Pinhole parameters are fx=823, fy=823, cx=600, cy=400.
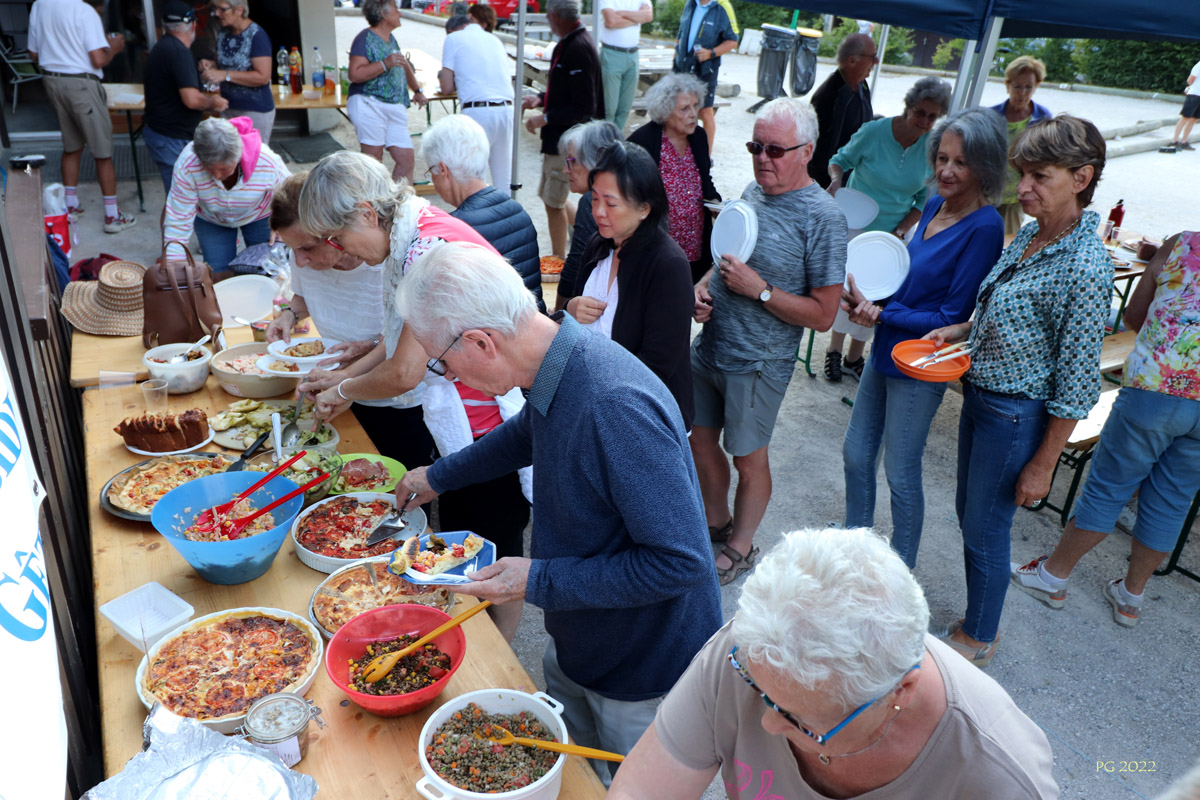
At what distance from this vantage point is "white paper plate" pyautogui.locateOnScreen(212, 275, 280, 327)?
3879mm

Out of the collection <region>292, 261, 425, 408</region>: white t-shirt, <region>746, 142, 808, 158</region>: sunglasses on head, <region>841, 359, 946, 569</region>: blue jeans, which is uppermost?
<region>746, 142, 808, 158</region>: sunglasses on head

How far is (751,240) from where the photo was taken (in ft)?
10.2

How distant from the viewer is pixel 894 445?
3238 millimetres

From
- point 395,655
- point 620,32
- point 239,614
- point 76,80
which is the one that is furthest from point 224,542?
point 620,32

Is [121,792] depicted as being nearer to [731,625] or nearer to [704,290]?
[731,625]

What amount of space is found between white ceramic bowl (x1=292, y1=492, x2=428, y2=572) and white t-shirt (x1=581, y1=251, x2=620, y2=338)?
40.5 inches

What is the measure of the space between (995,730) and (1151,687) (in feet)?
8.07

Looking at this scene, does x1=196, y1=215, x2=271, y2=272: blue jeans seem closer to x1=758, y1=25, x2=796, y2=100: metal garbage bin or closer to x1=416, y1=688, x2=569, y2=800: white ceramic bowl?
x1=416, y1=688, x2=569, y2=800: white ceramic bowl

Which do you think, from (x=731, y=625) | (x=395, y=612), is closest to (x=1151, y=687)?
(x=731, y=625)

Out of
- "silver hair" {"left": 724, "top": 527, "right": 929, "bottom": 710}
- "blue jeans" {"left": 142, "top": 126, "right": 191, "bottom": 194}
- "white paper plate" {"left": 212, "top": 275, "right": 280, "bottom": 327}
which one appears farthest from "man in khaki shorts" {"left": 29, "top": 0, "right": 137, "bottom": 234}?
"silver hair" {"left": 724, "top": 527, "right": 929, "bottom": 710}

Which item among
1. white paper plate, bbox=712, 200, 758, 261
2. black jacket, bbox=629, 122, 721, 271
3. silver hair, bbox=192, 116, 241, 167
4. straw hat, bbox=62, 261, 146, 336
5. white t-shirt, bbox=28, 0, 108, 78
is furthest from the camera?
white t-shirt, bbox=28, 0, 108, 78

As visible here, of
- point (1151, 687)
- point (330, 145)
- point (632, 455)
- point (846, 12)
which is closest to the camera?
point (632, 455)

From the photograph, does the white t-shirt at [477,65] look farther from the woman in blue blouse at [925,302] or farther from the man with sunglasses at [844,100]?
the woman in blue blouse at [925,302]

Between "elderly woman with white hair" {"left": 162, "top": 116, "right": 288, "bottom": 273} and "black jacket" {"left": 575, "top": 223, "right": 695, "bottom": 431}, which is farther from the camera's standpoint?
"elderly woman with white hair" {"left": 162, "top": 116, "right": 288, "bottom": 273}
